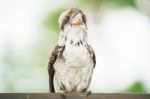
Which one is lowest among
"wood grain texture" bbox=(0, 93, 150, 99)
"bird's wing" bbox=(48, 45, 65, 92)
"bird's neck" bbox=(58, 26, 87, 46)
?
"wood grain texture" bbox=(0, 93, 150, 99)

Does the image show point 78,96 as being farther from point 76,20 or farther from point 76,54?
point 76,20

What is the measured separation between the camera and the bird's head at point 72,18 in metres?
1.72

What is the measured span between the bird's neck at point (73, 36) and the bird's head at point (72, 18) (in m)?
0.02

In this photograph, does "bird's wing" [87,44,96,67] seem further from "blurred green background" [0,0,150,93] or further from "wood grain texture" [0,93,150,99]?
"wood grain texture" [0,93,150,99]

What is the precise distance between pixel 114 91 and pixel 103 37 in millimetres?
247

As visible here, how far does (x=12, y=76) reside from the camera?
5.75 ft

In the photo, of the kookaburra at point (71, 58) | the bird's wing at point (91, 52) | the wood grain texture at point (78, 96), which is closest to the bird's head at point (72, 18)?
the kookaburra at point (71, 58)

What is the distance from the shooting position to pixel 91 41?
178cm

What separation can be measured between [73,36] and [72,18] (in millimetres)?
80

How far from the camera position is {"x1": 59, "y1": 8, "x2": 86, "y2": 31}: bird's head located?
67.9 inches

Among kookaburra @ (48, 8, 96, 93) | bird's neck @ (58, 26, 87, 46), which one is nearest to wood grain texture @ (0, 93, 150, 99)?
kookaburra @ (48, 8, 96, 93)

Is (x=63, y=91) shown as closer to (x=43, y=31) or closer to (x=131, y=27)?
(x=43, y=31)

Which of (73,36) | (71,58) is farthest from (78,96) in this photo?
(73,36)

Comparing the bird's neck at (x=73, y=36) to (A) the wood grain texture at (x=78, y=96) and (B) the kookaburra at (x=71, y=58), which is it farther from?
(A) the wood grain texture at (x=78, y=96)
